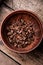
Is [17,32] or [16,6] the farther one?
[16,6]

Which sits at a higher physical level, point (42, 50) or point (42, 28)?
point (42, 28)

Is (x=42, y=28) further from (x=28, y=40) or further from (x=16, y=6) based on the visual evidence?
(x=16, y=6)

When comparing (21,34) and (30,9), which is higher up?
(30,9)

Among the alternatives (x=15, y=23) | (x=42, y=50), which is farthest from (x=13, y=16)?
(x=42, y=50)
